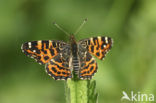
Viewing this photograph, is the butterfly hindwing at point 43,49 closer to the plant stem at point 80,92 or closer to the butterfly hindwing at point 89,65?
the butterfly hindwing at point 89,65

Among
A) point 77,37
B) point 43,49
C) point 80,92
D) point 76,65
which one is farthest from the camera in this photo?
point 77,37

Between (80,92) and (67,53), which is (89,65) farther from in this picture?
(80,92)

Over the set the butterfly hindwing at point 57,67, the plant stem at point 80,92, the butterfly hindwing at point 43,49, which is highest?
the butterfly hindwing at point 43,49

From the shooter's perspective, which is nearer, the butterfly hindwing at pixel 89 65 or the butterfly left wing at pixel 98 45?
the butterfly hindwing at pixel 89 65

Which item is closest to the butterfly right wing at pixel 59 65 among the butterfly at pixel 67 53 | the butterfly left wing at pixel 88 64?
the butterfly at pixel 67 53

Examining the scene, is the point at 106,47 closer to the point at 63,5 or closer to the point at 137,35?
the point at 137,35

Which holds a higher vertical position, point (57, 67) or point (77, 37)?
point (77, 37)

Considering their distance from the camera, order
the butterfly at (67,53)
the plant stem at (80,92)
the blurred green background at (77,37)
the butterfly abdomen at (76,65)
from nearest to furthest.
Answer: the plant stem at (80,92)
the butterfly abdomen at (76,65)
the butterfly at (67,53)
the blurred green background at (77,37)

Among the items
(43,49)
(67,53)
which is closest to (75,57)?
(67,53)
